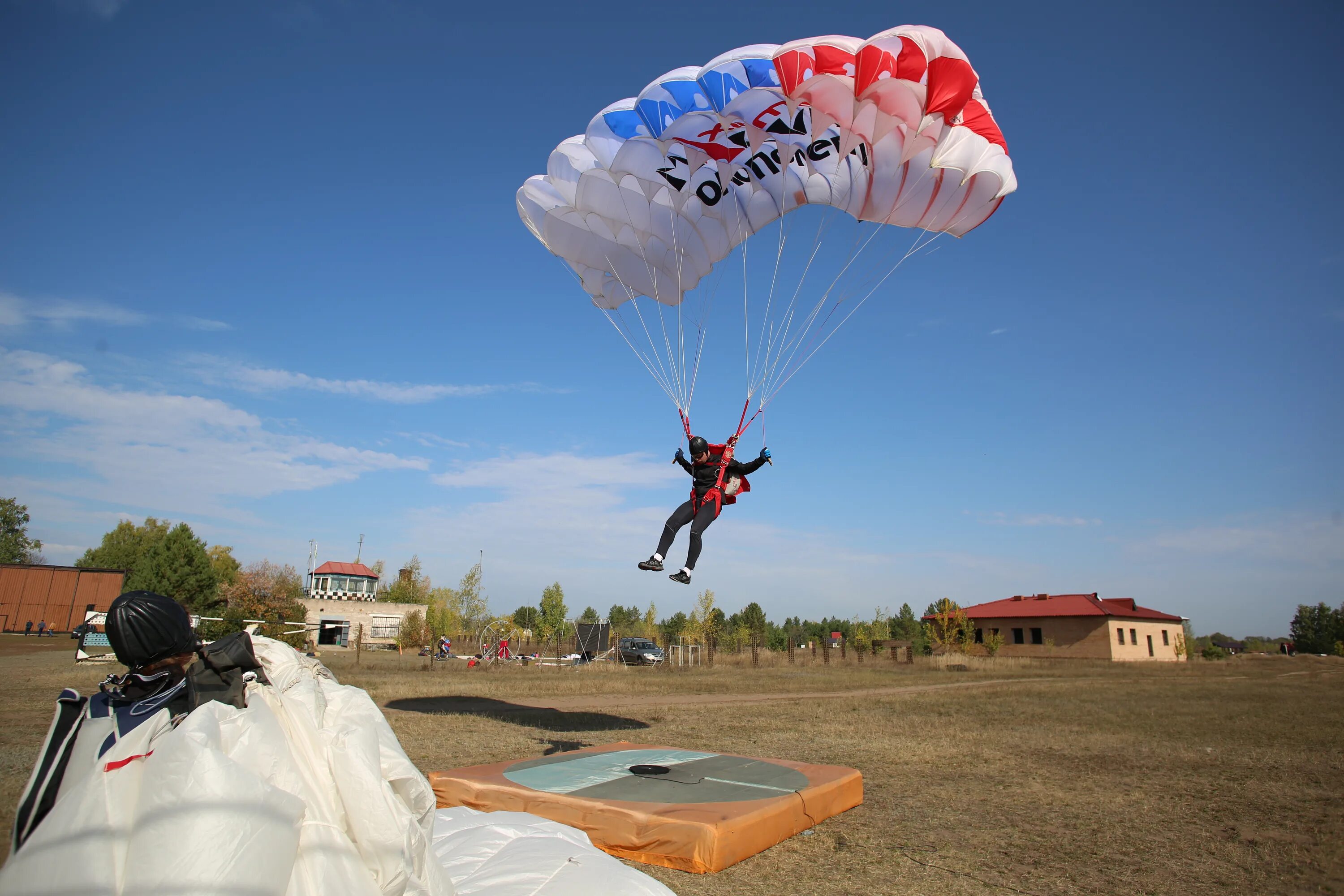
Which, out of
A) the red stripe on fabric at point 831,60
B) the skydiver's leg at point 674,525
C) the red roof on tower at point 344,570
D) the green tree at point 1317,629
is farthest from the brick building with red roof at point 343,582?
the green tree at point 1317,629

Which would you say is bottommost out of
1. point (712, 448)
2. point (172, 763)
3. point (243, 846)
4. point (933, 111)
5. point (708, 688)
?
point (708, 688)

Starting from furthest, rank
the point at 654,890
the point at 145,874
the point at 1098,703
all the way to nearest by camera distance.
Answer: the point at 1098,703, the point at 654,890, the point at 145,874

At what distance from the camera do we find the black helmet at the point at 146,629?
6.73 ft

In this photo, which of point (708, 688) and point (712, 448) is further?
point (708, 688)

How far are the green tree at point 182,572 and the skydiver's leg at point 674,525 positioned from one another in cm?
2831

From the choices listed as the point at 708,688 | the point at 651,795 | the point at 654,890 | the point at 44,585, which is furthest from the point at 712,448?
the point at 44,585

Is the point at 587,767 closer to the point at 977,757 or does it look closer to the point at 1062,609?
the point at 977,757

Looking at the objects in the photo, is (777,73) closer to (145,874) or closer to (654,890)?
(654,890)

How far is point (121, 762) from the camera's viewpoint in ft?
5.44

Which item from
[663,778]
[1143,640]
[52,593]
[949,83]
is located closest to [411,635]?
[52,593]

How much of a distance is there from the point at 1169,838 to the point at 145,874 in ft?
19.7

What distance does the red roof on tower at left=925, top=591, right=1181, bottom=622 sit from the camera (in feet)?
106

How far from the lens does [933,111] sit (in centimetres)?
650

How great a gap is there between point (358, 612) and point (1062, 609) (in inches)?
1371
